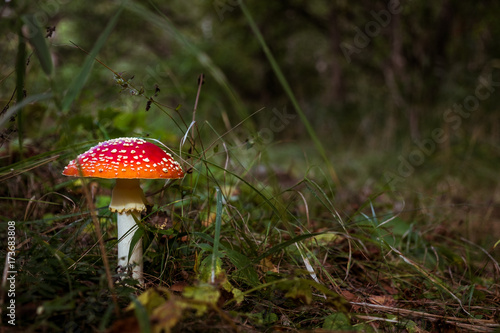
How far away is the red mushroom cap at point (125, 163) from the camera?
1.21 metres

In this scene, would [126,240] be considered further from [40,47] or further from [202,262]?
[40,47]

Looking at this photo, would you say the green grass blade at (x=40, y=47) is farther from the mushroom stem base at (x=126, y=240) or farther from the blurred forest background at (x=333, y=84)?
the mushroom stem base at (x=126, y=240)

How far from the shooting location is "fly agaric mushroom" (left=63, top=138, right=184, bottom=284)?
1.22 metres

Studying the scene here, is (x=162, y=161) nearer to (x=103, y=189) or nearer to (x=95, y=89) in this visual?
(x=103, y=189)

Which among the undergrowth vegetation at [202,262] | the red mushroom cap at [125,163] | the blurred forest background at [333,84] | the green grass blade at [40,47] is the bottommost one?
the undergrowth vegetation at [202,262]

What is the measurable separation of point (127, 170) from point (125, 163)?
26 mm

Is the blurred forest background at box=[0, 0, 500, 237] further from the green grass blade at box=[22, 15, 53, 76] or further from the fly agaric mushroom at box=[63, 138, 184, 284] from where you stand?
the fly agaric mushroom at box=[63, 138, 184, 284]

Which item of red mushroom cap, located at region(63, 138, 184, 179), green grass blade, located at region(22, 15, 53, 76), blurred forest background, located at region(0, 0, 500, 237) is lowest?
red mushroom cap, located at region(63, 138, 184, 179)

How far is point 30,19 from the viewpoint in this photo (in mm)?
958

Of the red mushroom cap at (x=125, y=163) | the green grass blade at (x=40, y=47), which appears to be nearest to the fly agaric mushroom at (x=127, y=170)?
the red mushroom cap at (x=125, y=163)

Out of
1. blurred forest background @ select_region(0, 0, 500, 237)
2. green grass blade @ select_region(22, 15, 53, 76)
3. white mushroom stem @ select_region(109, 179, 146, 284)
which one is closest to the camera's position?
green grass blade @ select_region(22, 15, 53, 76)

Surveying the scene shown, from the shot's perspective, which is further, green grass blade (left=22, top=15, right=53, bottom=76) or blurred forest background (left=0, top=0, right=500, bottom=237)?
blurred forest background (left=0, top=0, right=500, bottom=237)

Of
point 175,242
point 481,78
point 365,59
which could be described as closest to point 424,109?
point 481,78

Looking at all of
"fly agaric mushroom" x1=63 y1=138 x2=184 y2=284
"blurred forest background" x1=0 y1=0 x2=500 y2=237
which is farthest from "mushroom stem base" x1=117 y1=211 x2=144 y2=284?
"blurred forest background" x1=0 y1=0 x2=500 y2=237
